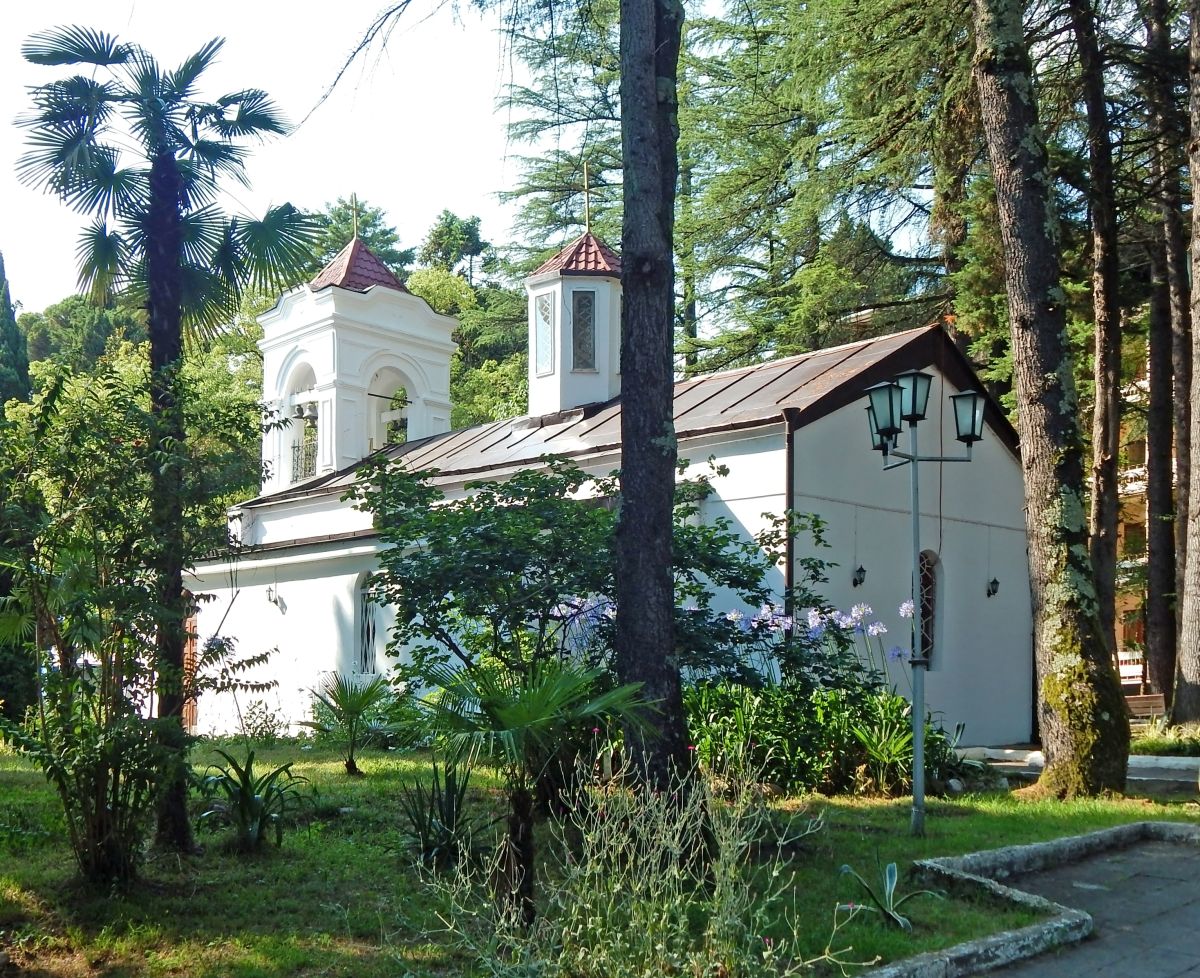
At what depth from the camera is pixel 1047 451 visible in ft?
35.0

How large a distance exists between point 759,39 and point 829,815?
21.1 ft

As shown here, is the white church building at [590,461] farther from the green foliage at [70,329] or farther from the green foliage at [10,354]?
the green foliage at [70,329]

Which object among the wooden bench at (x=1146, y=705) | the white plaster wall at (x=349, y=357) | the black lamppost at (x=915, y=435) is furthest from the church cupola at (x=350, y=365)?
the black lamppost at (x=915, y=435)

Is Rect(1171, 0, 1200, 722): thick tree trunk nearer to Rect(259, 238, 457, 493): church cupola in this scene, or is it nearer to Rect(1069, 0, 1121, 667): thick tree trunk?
Rect(1069, 0, 1121, 667): thick tree trunk

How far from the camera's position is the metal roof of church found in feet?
51.1

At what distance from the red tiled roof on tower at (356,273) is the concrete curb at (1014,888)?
60.7 feet

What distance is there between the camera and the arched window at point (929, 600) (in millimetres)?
16891

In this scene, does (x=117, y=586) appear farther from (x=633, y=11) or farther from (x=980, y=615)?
(x=980, y=615)

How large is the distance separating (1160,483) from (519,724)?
1869 cm

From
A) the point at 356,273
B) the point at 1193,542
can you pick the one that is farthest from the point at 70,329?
the point at 1193,542

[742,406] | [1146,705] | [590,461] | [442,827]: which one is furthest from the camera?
[1146,705]

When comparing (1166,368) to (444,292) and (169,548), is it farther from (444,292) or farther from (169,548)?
(444,292)

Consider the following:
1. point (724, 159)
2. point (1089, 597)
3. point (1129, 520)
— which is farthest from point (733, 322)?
point (1089, 597)

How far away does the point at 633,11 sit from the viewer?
26.2 ft
